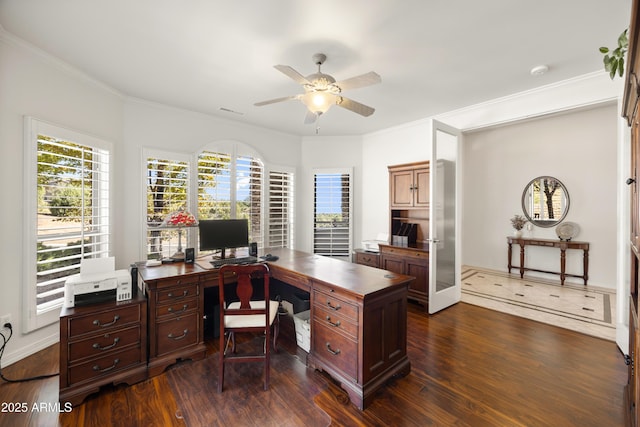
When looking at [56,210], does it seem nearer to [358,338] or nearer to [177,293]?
[177,293]

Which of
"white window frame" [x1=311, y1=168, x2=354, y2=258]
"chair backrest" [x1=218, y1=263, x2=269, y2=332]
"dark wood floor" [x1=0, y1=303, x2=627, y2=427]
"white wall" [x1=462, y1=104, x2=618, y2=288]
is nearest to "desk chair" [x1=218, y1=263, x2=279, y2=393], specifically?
"chair backrest" [x1=218, y1=263, x2=269, y2=332]

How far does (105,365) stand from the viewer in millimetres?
2121

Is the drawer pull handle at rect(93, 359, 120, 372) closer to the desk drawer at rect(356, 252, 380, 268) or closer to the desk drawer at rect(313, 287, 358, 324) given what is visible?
the desk drawer at rect(313, 287, 358, 324)

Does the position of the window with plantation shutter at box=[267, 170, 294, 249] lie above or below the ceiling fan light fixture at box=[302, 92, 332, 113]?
below

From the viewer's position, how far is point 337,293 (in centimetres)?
215

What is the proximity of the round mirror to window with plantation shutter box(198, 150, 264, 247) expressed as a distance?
210 inches

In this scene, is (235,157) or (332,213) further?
(332,213)

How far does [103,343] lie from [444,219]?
158 inches

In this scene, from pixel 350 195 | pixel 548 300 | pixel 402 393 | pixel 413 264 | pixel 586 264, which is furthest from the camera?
pixel 350 195

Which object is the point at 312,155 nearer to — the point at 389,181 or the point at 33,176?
the point at 389,181

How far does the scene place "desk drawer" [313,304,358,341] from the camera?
203cm

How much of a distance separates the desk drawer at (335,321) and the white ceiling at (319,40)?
91.9 inches

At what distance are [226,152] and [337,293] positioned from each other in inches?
130

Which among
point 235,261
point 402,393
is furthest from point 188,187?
point 402,393
